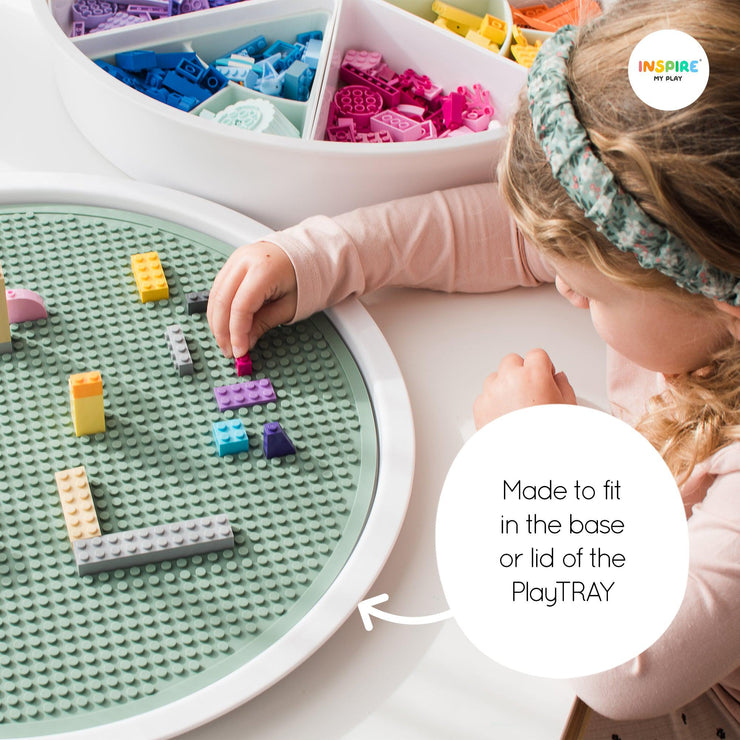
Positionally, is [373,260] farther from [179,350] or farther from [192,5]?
[192,5]

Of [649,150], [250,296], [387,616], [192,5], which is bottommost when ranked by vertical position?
[387,616]

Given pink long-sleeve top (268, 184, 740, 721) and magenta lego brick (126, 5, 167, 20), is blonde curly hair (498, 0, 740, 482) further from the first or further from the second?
magenta lego brick (126, 5, 167, 20)

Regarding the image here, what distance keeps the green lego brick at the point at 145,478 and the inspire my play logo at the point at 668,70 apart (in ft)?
1.19

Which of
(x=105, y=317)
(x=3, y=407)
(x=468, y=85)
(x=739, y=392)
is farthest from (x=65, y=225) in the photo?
(x=739, y=392)

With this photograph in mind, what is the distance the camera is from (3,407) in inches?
29.8

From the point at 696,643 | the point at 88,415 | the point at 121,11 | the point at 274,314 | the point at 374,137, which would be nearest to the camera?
the point at 696,643

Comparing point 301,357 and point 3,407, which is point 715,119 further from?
point 3,407

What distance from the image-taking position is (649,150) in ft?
1.67

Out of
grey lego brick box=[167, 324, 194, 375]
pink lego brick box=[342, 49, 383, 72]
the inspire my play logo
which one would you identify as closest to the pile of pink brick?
pink lego brick box=[342, 49, 383, 72]

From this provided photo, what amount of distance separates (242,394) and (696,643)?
1.29 feet

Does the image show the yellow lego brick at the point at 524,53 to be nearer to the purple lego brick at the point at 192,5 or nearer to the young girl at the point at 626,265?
the young girl at the point at 626,265

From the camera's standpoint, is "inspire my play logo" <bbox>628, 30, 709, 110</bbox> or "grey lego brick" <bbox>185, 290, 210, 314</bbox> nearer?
"inspire my play logo" <bbox>628, 30, 709, 110</bbox>

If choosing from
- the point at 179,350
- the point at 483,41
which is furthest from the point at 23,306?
the point at 483,41

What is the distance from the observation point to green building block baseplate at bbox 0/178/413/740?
61cm
